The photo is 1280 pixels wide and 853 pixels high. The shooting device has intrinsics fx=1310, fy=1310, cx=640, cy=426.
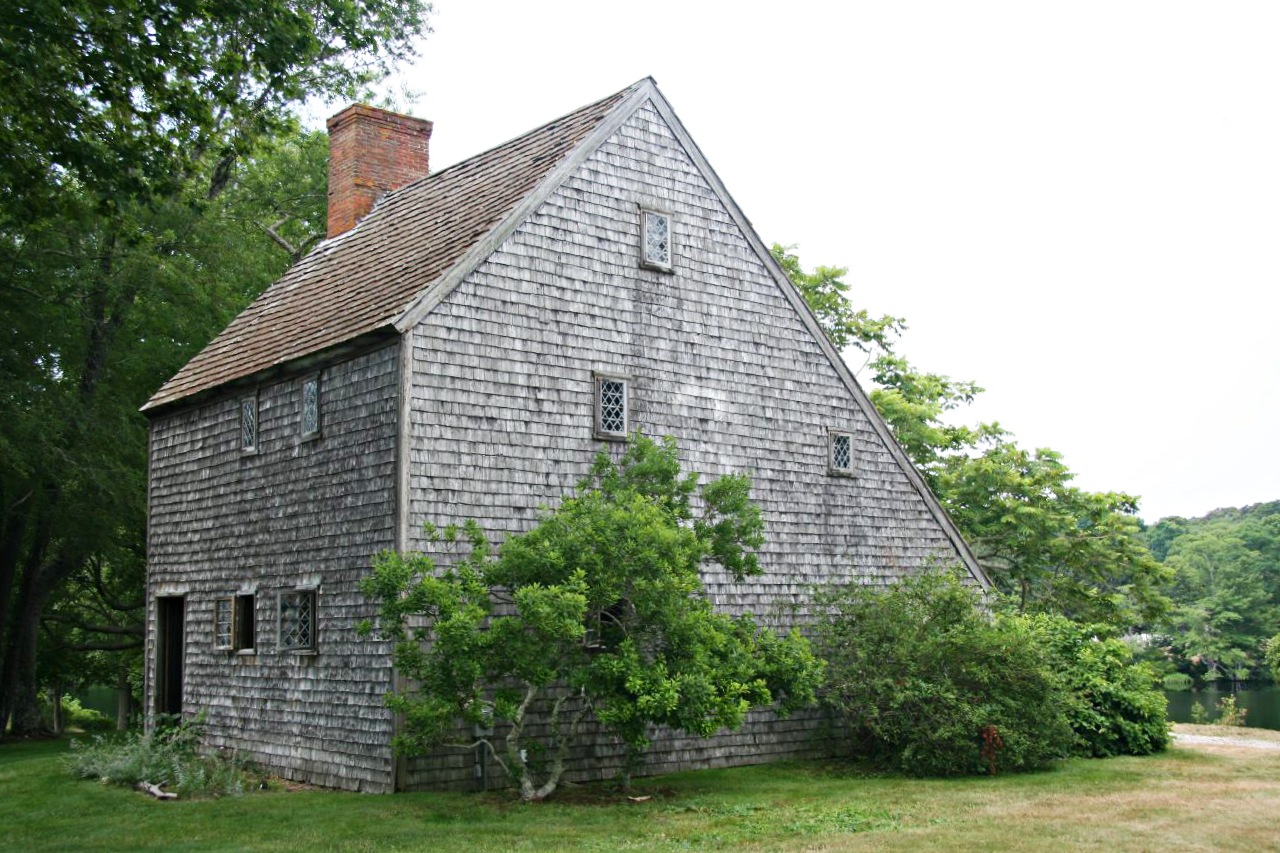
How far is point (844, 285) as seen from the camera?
3136 centimetres

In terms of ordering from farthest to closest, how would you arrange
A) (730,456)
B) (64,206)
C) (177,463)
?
(177,463) < (730,456) < (64,206)

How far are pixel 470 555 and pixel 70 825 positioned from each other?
4849 millimetres

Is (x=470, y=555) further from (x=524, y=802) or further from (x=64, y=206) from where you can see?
(x=64, y=206)

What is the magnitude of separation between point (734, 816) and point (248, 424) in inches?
347

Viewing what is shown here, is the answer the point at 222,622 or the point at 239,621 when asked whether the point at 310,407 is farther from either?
the point at 222,622

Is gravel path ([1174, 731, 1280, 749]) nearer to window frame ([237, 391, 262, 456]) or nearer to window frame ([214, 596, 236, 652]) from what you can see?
window frame ([214, 596, 236, 652])

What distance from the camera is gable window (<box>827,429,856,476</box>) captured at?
60.6 ft

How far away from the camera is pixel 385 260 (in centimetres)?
1755

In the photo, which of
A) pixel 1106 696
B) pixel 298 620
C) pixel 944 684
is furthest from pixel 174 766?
pixel 1106 696

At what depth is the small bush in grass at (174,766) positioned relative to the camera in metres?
15.2

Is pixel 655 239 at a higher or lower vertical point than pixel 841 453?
higher

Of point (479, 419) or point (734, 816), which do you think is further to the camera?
point (479, 419)

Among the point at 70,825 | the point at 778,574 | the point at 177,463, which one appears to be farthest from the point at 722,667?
the point at 177,463

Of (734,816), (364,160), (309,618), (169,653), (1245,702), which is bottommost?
(1245,702)
